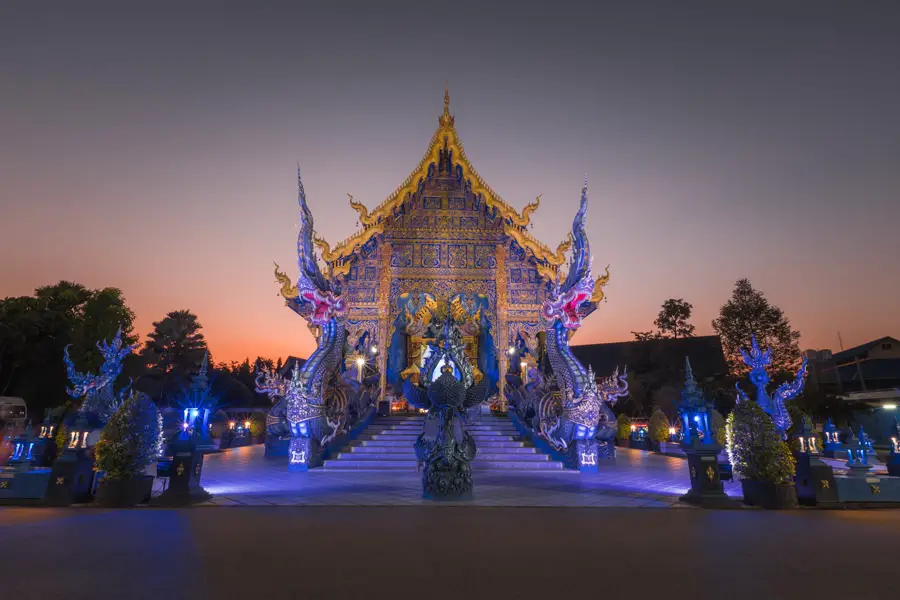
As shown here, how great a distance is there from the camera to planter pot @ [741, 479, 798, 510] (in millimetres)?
5566

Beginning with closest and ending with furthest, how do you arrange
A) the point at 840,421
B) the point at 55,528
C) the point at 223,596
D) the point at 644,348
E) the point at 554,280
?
the point at 223,596
the point at 55,528
the point at 554,280
the point at 840,421
the point at 644,348

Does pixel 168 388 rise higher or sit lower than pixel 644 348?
lower

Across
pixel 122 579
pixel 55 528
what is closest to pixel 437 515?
pixel 122 579

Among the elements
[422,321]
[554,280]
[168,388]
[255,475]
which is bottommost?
[255,475]

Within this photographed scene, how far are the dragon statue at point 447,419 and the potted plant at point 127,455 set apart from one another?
357 centimetres

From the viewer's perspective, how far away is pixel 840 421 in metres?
18.4

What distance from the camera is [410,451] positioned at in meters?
10.8

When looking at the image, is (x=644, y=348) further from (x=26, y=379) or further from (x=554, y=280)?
(x=26, y=379)

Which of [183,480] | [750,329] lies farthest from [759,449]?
[750,329]

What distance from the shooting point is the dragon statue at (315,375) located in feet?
32.2

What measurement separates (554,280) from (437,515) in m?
12.0

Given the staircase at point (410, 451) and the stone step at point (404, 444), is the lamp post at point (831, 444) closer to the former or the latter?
the staircase at point (410, 451)

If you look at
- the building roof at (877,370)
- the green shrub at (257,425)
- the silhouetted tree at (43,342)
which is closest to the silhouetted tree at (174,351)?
the silhouetted tree at (43,342)

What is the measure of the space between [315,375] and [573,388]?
591 centimetres
